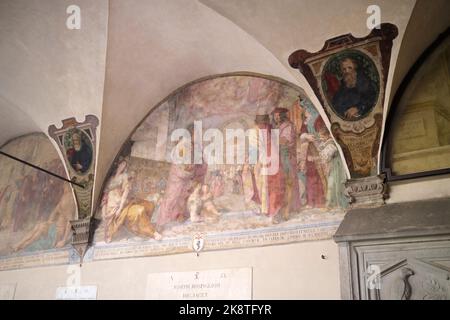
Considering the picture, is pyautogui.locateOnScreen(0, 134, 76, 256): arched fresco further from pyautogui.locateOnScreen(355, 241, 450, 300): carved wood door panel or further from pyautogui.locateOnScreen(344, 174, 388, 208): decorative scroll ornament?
pyautogui.locateOnScreen(355, 241, 450, 300): carved wood door panel

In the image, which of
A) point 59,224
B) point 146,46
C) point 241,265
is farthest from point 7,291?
point 146,46

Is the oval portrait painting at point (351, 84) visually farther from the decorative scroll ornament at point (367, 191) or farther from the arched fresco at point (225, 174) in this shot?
the decorative scroll ornament at point (367, 191)

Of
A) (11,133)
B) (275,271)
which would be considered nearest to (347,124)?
(275,271)

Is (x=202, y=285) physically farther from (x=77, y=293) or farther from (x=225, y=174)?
(x=77, y=293)

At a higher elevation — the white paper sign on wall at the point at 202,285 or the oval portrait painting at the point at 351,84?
the oval portrait painting at the point at 351,84

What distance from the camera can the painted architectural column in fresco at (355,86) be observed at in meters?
6.55

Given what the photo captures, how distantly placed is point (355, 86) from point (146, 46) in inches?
149

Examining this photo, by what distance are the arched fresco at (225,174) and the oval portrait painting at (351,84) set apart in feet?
1.63

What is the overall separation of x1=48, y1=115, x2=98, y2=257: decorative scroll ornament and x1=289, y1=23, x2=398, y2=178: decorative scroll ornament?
15.0ft

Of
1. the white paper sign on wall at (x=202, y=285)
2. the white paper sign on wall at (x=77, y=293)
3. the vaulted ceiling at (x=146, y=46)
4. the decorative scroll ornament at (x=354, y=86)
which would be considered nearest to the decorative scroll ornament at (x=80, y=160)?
the vaulted ceiling at (x=146, y=46)

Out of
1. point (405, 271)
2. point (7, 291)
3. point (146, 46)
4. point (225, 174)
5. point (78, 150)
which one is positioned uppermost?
point (146, 46)

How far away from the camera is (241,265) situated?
707 cm

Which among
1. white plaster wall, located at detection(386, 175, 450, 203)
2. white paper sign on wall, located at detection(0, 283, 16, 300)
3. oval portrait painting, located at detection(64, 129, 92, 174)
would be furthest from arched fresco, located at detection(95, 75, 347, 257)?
white paper sign on wall, located at detection(0, 283, 16, 300)
